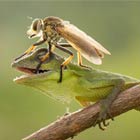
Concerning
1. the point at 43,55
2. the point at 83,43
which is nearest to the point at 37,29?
the point at 43,55

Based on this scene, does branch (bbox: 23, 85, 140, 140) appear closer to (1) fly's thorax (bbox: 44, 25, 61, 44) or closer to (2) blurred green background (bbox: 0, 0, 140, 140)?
(1) fly's thorax (bbox: 44, 25, 61, 44)

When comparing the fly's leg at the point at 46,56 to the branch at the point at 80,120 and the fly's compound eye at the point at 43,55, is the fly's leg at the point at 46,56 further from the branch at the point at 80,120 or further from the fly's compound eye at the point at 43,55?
the branch at the point at 80,120

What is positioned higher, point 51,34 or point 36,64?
point 51,34

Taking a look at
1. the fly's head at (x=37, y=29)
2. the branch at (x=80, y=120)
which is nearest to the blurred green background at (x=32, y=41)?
the fly's head at (x=37, y=29)

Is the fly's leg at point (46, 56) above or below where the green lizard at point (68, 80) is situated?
above

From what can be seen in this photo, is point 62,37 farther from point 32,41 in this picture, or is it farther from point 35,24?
point 32,41
